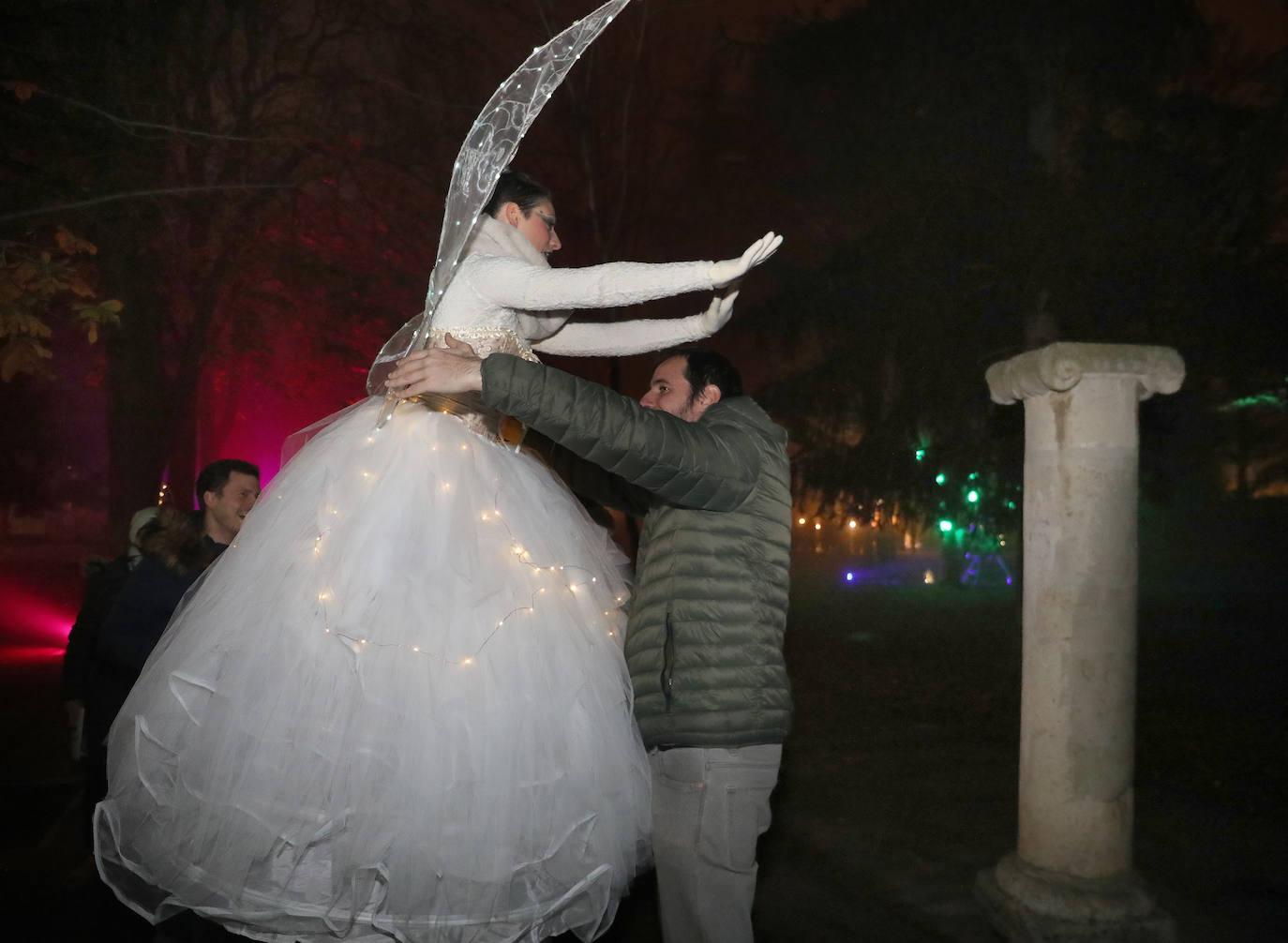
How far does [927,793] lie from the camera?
8.45 m

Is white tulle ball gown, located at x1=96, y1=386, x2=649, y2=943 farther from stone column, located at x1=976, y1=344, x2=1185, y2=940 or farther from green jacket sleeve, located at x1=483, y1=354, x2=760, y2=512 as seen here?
stone column, located at x1=976, y1=344, x2=1185, y2=940

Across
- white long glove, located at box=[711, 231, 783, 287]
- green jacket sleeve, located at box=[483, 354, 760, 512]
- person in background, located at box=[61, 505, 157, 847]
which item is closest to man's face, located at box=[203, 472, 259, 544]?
person in background, located at box=[61, 505, 157, 847]

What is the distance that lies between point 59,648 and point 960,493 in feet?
51.6

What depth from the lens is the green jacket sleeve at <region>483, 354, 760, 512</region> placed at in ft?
9.71

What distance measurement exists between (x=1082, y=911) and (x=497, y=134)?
4201 mm

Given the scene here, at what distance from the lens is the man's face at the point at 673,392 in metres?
3.73

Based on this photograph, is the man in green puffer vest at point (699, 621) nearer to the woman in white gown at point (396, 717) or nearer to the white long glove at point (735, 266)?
the woman in white gown at point (396, 717)

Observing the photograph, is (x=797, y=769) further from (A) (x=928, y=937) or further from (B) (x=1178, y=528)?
(B) (x=1178, y=528)

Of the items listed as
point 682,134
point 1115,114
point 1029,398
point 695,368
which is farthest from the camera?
point 682,134

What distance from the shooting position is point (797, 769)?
30.9 ft

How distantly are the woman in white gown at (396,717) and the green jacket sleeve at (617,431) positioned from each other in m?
0.30

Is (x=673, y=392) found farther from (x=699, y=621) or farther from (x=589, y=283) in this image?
(x=699, y=621)

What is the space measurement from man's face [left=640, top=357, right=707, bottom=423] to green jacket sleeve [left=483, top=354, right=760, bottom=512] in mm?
436

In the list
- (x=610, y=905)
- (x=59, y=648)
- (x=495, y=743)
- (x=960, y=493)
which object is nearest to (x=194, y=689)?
(x=495, y=743)
